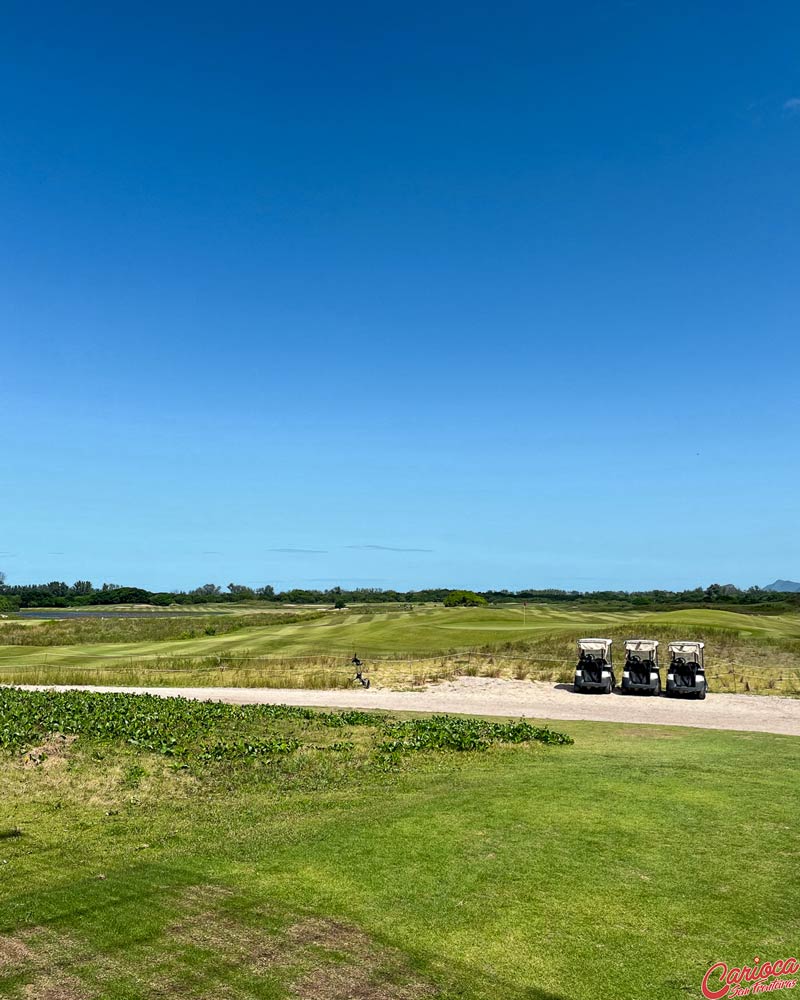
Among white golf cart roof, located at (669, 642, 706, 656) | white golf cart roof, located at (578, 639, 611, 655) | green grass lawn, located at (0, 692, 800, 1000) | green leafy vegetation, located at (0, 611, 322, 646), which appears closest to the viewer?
green grass lawn, located at (0, 692, 800, 1000)

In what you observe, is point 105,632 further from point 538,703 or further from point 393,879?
point 393,879

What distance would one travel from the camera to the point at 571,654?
4025 cm

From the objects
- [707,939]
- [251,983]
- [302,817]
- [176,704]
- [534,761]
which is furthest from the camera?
[176,704]

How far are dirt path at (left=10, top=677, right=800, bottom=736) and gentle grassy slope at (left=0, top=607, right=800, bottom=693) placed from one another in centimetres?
247

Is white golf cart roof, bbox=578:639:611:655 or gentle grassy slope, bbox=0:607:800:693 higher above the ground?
white golf cart roof, bbox=578:639:611:655

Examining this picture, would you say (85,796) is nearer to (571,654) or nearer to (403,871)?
(403,871)

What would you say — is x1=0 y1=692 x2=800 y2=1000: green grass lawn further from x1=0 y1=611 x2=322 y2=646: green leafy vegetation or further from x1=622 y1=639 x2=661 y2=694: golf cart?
x1=0 y1=611 x2=322 y2=646: green leafy vegetation

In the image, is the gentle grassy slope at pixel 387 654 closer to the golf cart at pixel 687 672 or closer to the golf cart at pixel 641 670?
the golf cart at pixel 687 672

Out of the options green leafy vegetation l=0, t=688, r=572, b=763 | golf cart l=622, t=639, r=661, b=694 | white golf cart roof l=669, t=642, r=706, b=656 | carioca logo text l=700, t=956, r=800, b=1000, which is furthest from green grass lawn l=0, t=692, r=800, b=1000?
golf cart l=622, t=639, r=661, b=694

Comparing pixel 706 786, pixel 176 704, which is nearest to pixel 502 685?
pixel 176 704

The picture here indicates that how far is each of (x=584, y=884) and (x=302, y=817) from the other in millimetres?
4892

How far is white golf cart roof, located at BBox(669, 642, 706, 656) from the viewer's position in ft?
97.9

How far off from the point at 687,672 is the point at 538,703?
21.2 feet

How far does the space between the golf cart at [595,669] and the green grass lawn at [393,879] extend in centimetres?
1625
